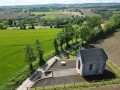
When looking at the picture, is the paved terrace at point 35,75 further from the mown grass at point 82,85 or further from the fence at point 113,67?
the fence at point 113,67

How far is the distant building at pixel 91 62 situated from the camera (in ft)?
111

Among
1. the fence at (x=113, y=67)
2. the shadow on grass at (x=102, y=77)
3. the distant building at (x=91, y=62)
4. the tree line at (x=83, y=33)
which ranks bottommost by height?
the shadow on grass at (x=102, y=77)

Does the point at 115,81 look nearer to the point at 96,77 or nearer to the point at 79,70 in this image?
the point at 96,77

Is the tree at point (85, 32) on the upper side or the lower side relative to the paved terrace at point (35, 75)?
upper

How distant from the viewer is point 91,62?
33.6m

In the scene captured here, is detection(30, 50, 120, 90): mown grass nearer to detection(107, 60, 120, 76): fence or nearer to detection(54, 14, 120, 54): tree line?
detection(107, 60, 120, 76): fence

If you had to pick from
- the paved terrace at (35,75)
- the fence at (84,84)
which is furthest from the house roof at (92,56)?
the paved terrace at (35,75)

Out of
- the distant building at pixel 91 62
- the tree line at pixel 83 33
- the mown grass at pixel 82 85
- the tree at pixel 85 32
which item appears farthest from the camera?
the tree at pixel 85 32

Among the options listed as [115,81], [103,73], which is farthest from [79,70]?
[115,81]

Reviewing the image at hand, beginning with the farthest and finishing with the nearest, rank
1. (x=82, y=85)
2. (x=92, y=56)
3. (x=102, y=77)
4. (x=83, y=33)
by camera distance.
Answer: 1. (x=83, y=33)
2. (x=92, y=56)
3. (x=102, y=77)
4. (x=82, y=85)

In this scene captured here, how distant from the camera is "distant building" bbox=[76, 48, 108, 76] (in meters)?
33.7

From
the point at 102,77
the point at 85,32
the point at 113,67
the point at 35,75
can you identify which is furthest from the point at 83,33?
the point at 35,75

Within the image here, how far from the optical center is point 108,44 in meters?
62.0

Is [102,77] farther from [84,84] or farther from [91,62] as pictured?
[84,84]
